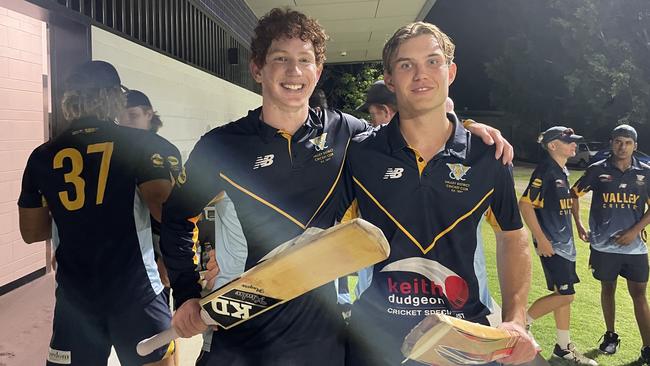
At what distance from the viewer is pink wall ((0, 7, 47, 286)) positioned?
468 centimetres

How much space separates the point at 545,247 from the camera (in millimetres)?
3967

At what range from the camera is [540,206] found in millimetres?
4117

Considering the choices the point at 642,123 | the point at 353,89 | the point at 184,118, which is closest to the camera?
the point at 184,118

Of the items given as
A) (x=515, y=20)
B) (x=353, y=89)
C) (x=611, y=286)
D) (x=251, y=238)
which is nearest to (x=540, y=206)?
(x=611, y=286)

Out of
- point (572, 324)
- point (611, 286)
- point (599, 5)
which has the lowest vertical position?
point (572, 324)

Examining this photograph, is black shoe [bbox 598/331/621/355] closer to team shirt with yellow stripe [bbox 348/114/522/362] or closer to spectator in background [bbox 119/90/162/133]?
team shirt with yellow stripe [bbox 348/114/522/362]

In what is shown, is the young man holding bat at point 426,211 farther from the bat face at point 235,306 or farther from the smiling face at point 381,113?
the smiling face at point 381,113

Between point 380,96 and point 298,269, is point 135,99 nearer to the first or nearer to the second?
point 380,96

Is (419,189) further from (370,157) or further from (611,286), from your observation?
(611,286)

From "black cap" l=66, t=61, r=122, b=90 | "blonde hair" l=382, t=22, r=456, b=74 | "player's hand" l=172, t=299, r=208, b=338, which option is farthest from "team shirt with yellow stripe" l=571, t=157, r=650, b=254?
"black cap" l=66, t=61, r=122, b=90

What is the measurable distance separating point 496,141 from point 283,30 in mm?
913

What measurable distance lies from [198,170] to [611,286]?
3719mm

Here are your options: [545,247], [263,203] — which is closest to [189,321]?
[263,203]

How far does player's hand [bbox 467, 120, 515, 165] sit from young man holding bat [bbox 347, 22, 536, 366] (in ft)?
0.09
